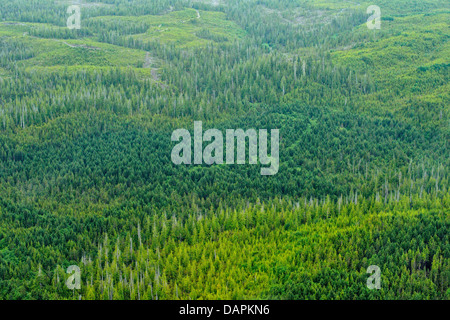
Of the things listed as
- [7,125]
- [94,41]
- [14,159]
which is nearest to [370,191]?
[14,159]

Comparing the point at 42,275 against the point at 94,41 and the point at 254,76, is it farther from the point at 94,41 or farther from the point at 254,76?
the point at 94,41

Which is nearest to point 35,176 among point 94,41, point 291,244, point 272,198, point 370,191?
point 272,198

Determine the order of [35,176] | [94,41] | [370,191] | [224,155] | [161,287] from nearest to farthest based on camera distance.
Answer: [161,287] → [370,191] → [35,176] → [224,155] → [94,41]

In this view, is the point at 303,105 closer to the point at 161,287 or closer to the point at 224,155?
the point at 224,155

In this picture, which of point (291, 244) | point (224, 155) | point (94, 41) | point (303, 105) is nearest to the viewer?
point (291, 244)

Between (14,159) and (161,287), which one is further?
(14,159)

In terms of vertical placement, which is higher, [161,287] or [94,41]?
[94,41]
